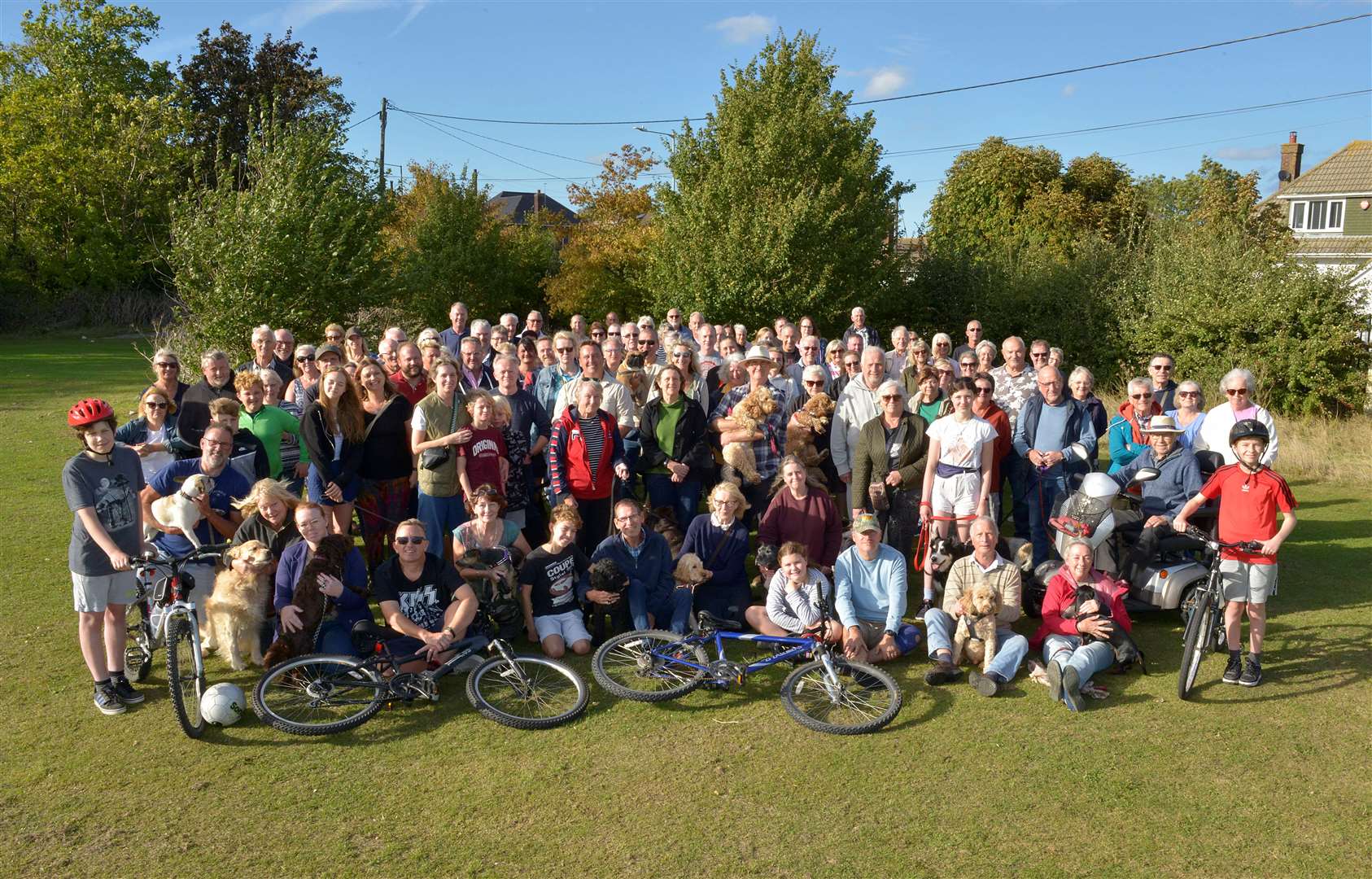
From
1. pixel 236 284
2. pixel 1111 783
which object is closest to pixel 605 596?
pixel 1111 783

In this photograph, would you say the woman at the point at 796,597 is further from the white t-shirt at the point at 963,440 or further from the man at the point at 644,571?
the white t-shirt at the point at 963,440

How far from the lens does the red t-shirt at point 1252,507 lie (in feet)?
19.7

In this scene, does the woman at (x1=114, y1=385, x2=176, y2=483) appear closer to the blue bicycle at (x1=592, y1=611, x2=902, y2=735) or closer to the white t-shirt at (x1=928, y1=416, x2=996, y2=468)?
the blue bicycle at (x1=592, y1=611, x2=902, y2=735)

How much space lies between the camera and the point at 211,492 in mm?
6535

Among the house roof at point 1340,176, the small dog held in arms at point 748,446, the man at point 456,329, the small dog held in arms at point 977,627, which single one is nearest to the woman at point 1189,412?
the small dog held in arms at point 977,627

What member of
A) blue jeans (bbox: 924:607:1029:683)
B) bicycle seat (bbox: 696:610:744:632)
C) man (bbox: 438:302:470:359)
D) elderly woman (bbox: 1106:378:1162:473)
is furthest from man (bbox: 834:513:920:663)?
man (bbox: 438:302:470:359)

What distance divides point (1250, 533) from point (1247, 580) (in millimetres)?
291

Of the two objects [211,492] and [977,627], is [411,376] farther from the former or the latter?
[977,627]

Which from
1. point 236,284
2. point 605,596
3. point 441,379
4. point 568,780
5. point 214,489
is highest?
point 236,284

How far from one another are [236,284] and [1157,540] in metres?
13.5

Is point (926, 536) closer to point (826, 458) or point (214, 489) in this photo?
Answer: point (826, 458)

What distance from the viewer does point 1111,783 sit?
16.0 ft

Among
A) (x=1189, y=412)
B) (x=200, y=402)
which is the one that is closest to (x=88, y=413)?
(x=200, y=402)

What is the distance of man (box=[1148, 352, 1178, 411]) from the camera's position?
335 inches
